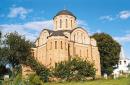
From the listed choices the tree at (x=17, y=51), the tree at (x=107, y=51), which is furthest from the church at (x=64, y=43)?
the tree at (x=107, y=51)

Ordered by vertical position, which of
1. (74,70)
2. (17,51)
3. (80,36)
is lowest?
(74,70)

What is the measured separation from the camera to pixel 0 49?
49844mm

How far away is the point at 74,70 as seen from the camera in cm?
4412

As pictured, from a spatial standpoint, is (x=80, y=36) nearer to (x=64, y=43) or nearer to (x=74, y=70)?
(x=64, y=43)

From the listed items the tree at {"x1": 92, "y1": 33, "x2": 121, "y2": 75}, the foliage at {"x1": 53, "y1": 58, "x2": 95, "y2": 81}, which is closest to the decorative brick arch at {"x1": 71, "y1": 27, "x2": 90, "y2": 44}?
the tree at {"x1": 92, "y1": 33, "x2": 121, "y2": 75}

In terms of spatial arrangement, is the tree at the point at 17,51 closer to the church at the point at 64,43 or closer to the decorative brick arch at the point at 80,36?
the church at the point at 64,43

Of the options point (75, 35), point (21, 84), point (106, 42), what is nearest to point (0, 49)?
point (75, 35)

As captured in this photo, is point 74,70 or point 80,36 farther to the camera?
point 80,36

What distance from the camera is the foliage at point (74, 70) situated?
142 feet

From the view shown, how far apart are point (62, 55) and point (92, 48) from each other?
775 centimetres

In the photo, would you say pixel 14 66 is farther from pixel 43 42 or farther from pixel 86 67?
pixel 86 67

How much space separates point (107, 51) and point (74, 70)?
18193 mm

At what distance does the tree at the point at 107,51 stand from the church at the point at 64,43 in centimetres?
535

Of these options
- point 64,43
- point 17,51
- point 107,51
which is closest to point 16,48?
point 17,51
